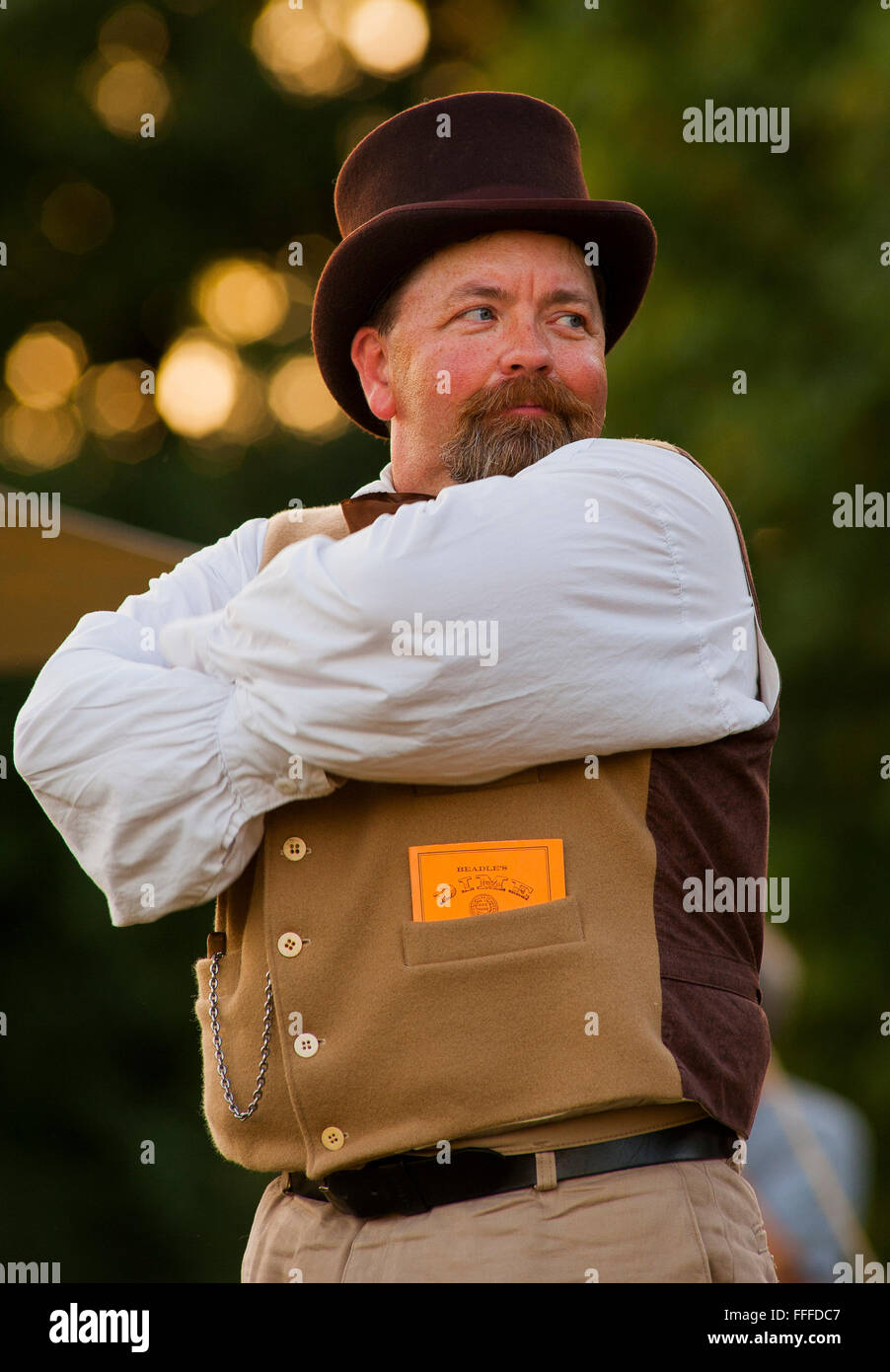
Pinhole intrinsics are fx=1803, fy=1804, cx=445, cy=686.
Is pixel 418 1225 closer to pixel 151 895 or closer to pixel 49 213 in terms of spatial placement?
pixel 151 895

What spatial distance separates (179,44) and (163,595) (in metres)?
8.80

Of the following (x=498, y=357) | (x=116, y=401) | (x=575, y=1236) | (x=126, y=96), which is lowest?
(x=575, y=1236)

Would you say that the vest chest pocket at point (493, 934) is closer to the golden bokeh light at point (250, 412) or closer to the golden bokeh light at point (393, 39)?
the golden bokeh light at point (250, 412)

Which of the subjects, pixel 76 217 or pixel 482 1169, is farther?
pixel 76 217

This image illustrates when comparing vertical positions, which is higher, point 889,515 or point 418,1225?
point 889,515

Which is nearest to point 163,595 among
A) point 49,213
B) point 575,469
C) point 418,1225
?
point 575,469

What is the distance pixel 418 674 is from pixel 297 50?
9.50m

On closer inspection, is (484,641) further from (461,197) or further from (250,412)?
(250,412)

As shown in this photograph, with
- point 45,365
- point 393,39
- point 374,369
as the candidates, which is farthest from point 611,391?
point 374,369

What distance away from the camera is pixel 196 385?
10.3m

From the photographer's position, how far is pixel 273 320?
33.5ft

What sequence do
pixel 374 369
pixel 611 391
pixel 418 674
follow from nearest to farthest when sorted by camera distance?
1. pixel 418 674
2. pixel 374 369
3. pixel 611 391

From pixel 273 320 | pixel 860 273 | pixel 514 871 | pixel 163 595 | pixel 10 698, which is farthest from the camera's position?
pixel 273 320

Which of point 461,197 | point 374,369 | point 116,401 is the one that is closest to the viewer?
point 461,197
